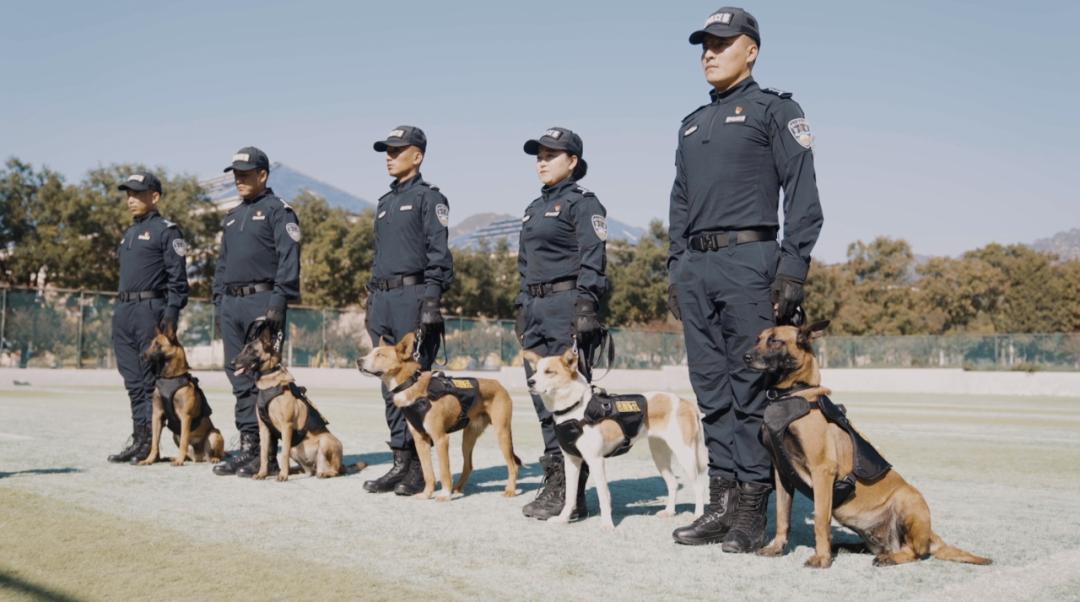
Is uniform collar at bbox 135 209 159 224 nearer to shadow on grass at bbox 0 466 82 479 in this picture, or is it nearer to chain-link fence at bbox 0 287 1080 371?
shadow on grass at bbox 0 466 82 479

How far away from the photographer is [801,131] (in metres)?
4.37

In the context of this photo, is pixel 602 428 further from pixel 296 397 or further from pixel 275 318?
pixel 275 318

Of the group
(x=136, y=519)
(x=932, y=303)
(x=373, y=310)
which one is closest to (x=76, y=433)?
(x=373, y=310)

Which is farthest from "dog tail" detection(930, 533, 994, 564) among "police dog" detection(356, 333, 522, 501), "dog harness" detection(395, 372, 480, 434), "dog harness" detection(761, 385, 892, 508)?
"dog harness" detection(395, 372, 480, 434)

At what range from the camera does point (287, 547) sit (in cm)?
421

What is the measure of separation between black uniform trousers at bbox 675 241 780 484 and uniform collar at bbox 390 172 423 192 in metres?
2.73

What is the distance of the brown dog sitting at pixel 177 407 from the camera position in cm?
748

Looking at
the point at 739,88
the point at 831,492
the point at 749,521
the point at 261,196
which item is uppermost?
the point at 739,88

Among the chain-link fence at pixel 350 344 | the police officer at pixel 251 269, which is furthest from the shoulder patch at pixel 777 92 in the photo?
the chain-link fence at pixel 350 344

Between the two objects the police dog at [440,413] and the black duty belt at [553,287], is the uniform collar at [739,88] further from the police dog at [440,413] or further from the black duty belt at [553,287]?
the police dog at [440,413]

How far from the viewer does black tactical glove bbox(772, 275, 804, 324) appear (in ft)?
13.5

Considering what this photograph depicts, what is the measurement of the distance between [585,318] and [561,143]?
48.2 inches

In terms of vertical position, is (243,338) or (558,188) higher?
(558,188)

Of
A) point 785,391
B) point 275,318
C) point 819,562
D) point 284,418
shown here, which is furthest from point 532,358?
point 275,318
